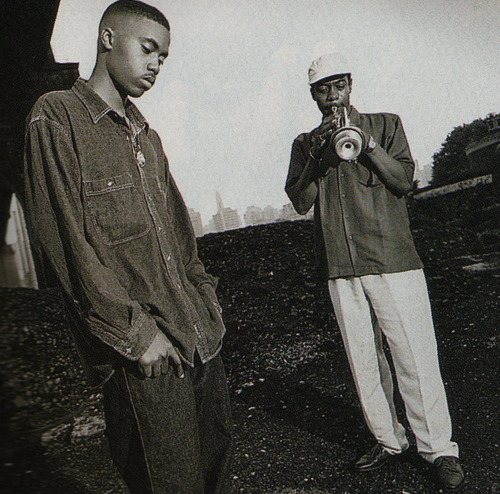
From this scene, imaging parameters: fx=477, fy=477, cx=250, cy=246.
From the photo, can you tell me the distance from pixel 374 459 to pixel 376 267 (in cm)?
107

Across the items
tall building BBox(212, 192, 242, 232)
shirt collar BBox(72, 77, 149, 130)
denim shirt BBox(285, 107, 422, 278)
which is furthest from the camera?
tall building BBox(212, 192, 242, 232)

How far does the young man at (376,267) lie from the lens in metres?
2.51

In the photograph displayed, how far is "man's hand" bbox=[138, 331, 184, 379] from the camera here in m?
1.33

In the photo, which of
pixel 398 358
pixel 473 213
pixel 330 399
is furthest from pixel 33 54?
pixel 473 213

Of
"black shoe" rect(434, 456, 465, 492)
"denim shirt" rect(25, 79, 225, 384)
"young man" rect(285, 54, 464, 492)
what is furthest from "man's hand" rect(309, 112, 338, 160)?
"black shoe" rect(434, 456, 465, 492)

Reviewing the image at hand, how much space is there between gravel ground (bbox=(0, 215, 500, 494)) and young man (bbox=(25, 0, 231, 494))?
6.9 inches

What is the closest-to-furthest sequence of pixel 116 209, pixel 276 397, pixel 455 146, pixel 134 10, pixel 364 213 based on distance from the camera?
pixel 116 209 → pixel 134 10 → pixel 364 213 → pixel 276 397 → pixel 455 146

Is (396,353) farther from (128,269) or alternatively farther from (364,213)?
(128,269)

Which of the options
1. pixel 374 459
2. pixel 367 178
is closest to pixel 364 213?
pixel 367 178

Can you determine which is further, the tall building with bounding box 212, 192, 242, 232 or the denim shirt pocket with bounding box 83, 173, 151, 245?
the tall building with bounding box 212, 192, 242, 232

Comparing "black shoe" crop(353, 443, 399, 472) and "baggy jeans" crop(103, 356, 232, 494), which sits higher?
"baggy jeans" crop(103, 356, 232, 494)

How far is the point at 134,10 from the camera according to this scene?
5.15 ft

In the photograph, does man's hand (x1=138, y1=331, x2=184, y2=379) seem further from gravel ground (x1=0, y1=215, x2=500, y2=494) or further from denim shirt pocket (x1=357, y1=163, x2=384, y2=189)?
denim shirt pocket (x1=357, y1=163, x2=384, y2=189)

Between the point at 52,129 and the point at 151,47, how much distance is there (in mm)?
439
